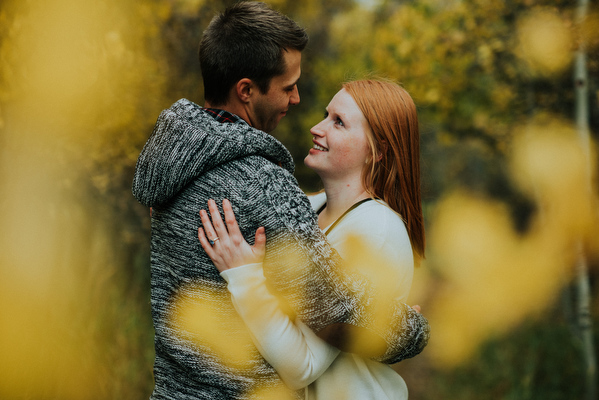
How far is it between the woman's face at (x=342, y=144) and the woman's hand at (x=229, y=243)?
461mm

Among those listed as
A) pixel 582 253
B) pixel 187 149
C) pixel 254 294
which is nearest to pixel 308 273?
pixel 254 294

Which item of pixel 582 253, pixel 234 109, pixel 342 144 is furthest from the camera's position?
pixel 582 253

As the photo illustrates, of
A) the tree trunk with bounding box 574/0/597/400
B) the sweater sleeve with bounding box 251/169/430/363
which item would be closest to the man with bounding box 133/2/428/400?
the sweater sleeve with bounding box 251/169/430/363

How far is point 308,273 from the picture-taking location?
1.23 m

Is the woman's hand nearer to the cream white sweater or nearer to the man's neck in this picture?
the cream white sweater

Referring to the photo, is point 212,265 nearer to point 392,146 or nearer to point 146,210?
point 392,146

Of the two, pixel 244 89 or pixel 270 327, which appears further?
pixel 244 89

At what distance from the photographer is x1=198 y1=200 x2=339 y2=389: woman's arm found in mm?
1238

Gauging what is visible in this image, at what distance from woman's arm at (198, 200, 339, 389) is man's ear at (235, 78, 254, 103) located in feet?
1.13

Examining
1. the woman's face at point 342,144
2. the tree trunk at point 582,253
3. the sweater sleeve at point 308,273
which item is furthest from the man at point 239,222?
the tree trunk at point 582,253

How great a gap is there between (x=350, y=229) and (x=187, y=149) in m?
0.54

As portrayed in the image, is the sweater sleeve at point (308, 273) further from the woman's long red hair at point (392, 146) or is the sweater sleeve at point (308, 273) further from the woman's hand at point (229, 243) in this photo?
the woman's long red hair at point (392, 146)

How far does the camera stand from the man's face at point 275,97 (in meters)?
1.46

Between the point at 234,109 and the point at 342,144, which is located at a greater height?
the point at 234,109
